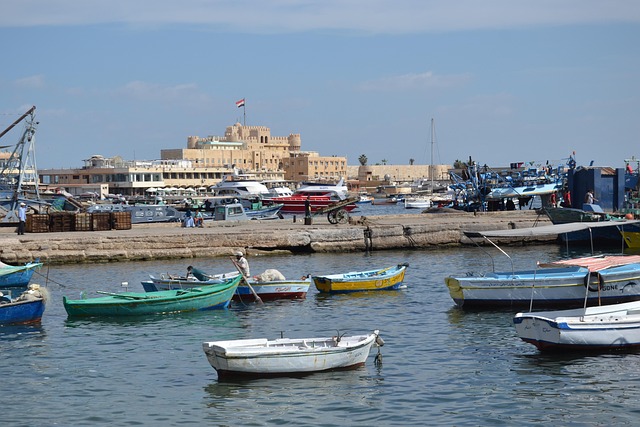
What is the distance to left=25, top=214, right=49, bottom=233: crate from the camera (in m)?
39.7

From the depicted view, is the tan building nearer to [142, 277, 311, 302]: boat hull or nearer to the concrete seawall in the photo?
the concrete seawall

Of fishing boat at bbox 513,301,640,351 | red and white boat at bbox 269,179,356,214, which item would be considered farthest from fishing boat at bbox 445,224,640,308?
red and white boat at bbox 269,179,356,214

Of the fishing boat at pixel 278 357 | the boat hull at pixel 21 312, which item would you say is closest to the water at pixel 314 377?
the fishing boat at pixel 278 357

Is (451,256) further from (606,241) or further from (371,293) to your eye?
(371,293)

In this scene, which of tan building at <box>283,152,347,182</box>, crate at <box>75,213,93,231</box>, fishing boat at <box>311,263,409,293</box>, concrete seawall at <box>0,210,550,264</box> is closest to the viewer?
fishing boat at <box>311,263,409,293</box>

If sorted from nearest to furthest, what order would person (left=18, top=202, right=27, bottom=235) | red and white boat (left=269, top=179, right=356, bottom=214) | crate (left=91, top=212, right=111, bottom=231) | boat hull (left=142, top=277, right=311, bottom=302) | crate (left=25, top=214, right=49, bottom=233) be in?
1. boat hull (left=142, top=277, right=311, bottom=302)
2. person (left=18, top=202, right=27, bottom=235)
3. crate (left=25, top=214, right=49, bottom=233)
4. crate (left=91, top=212, right=111, bottom=231)
5. red and white boat (left=269, top=179, right=356, bottom=214)

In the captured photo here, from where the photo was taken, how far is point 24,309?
21.7 meters

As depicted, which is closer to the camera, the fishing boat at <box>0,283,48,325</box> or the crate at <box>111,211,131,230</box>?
the fishing boat at <box>0,283,48,325</box>

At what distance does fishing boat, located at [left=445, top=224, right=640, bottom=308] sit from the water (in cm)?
58

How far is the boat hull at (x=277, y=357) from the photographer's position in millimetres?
15969

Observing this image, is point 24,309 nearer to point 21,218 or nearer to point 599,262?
point 599,262

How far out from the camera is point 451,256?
37.3 m

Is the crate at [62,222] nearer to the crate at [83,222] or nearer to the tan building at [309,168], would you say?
the crate at [83,222]

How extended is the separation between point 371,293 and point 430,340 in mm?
7051
